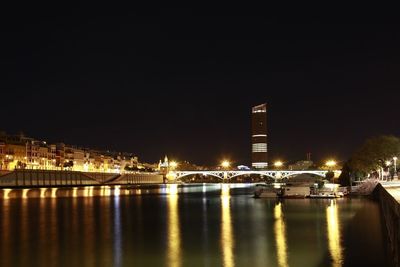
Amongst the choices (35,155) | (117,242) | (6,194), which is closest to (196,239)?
(117,242)

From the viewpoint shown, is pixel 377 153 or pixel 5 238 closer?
pixel 5 238

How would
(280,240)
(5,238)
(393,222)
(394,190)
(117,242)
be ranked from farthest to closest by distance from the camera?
(394,190)
(5,238)
(280,240)
(117,242)
(393,222)

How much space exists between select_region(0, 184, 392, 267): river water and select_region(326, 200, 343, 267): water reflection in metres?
0.04

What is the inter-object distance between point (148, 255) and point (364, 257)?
34.0ft

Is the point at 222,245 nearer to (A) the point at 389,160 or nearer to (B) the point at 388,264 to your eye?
(B) the point at 388,264

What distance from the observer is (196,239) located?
34656 millimetres

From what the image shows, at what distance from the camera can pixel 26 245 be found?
3275 cm

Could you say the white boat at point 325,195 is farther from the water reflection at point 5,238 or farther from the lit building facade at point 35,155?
the lit building facade at point 35,155

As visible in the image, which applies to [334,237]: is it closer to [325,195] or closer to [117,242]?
[117,242]

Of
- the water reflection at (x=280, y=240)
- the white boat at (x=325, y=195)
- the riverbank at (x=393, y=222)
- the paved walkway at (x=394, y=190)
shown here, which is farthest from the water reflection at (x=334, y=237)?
the white boat at (x=325, y=195)

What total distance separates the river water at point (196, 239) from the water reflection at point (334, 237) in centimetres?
4

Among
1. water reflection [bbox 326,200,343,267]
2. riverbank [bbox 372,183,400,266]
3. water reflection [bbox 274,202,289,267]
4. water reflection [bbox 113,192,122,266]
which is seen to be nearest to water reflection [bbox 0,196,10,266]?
water reflection [bbox 113,192,122,266]

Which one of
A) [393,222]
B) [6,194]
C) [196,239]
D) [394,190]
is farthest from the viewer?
[6,194]

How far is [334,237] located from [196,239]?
Answer: 816cm
